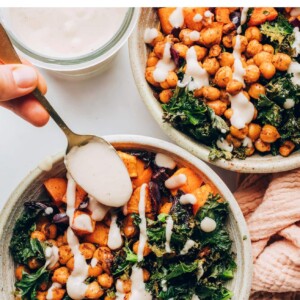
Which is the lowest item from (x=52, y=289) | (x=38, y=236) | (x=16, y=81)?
(x=52, y=289)

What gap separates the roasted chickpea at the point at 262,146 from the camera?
184cm

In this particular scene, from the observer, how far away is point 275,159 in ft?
6.02

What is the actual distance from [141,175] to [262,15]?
1.79 feet

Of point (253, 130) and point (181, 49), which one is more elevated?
point (181, 49)

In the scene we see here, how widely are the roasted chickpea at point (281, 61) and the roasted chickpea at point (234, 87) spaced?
4.6 inches

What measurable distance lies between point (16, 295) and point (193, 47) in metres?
0.83

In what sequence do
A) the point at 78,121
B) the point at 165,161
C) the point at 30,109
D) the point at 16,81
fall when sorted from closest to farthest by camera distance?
1. the point at 16,81
2. the point at 30,109
3. the point at 165,161
4. the point at 78,121

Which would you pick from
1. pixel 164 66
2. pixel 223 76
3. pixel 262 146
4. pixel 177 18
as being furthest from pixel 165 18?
pixel 262 146

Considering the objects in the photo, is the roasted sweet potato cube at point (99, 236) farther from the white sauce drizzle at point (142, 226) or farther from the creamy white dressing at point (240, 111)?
the creamy white dressing at point (240, 111)

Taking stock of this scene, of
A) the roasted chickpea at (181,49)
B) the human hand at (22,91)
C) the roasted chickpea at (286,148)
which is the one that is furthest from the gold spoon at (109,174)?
the roasted chickpea at (286,148)

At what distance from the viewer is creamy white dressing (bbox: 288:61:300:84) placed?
5.97 ft

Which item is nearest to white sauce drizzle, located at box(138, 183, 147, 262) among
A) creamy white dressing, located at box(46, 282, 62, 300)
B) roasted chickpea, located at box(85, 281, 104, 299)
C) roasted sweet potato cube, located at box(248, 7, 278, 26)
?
roasted chickpea, located at box(85, 281, 104, 299)

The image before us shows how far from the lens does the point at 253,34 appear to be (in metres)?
1.84

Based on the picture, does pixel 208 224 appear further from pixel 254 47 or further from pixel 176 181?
pixel 254 47
